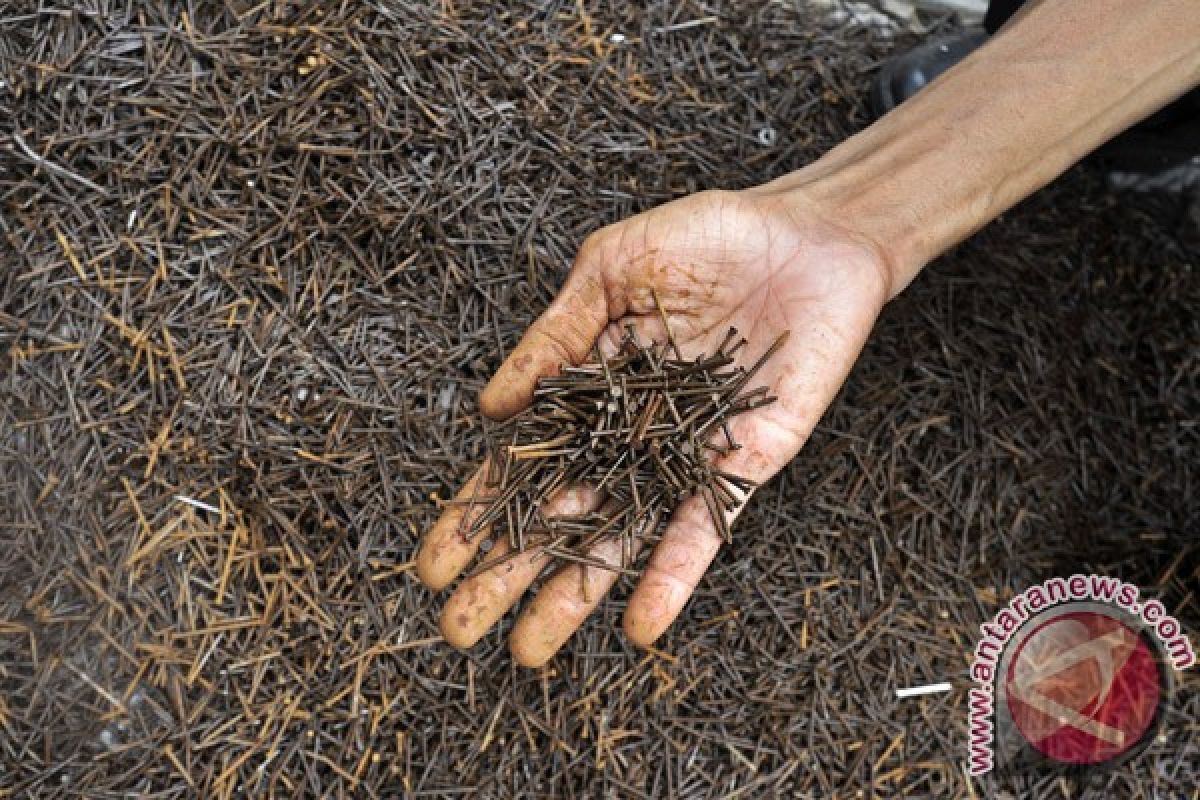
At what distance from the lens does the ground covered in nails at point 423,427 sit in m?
2.12

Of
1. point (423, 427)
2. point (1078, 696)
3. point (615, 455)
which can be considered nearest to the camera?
point (615, 455)

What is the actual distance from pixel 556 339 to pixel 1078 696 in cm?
151

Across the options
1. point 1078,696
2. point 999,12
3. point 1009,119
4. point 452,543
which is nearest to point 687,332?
point 452,543

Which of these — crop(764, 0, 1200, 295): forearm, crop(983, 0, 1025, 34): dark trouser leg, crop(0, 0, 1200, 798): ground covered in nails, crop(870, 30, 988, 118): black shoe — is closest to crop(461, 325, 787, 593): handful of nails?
crop(764, 0, 1200, 295): forearm

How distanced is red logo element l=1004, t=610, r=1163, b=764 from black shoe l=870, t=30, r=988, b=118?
4.28 ft

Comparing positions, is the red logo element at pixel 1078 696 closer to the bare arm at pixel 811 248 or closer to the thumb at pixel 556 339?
the bare arm at pixel 811 248

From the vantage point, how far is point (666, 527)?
1.84 meters

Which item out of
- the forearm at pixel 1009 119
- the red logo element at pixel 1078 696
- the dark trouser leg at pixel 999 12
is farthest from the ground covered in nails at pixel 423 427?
the forearm at pixel 1009 119

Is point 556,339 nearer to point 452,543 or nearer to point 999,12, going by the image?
point 452,543

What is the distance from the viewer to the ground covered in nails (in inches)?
83.5

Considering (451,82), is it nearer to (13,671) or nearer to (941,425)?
(941,425)

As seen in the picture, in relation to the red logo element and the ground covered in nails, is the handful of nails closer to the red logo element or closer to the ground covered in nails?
the ground covered in nails

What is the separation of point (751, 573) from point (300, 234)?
1.24 metres

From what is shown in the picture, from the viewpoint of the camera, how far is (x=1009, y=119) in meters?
1.87
